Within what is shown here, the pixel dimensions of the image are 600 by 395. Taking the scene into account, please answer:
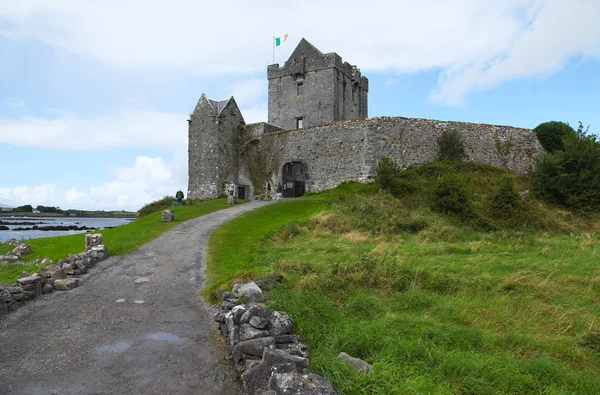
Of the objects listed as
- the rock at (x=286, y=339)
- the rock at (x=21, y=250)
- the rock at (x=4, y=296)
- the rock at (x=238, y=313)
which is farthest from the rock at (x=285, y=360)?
the rock at (x=21, y=250)

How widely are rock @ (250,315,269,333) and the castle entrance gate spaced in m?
29.7

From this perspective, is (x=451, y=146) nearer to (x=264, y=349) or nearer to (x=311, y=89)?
(x=311, y=89)

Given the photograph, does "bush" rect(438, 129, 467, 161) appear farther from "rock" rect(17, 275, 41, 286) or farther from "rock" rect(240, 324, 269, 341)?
"rock" rect(17, 275, 41, 286)

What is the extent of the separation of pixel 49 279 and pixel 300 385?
10.0m

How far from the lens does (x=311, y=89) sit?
43000mm

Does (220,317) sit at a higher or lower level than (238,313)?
lower

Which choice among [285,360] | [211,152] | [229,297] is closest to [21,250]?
[229,297]

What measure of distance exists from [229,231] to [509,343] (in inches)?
601

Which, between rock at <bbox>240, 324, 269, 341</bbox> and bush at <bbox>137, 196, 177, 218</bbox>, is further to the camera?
bush at <bbox>137, 196, 177, 218</bbox>

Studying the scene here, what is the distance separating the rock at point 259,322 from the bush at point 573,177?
79.9 ft

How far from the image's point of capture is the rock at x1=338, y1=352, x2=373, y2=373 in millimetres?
5769

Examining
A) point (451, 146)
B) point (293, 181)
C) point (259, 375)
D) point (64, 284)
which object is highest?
point (451, 146)

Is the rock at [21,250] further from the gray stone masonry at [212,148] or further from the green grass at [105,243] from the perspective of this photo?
the gray stone masonry at [212,148]

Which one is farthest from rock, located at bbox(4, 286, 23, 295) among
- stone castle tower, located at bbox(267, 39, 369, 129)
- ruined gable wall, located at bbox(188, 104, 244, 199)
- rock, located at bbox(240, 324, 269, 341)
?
stone castle tower, located at bbox(267, 39, 369, 129)
